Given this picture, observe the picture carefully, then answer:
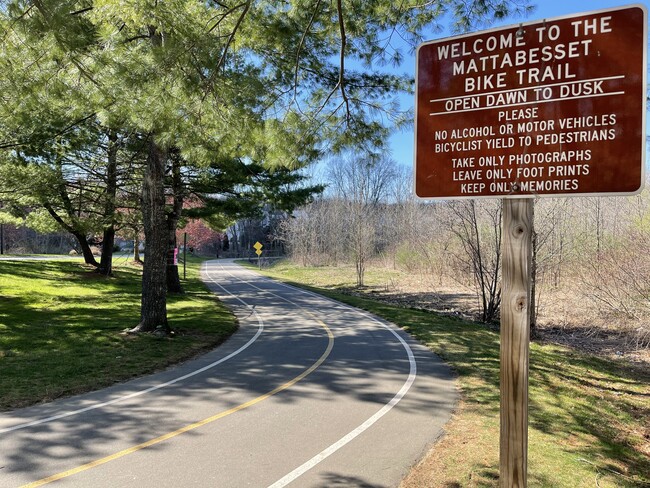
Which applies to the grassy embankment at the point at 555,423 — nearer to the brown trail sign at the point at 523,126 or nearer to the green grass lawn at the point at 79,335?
the brown trail sign at the point at 523,126

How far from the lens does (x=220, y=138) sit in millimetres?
6562

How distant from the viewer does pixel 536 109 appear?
2.70 m

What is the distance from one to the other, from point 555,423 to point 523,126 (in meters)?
6.06

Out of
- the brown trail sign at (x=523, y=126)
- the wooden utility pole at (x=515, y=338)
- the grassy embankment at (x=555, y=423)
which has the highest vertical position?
the brown trail sign at (x=523, y=126)

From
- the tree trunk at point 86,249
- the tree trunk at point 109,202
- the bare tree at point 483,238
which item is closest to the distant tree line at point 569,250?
the bare tree at point 483,238

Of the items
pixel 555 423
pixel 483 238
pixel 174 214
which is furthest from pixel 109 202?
pixel 555 423

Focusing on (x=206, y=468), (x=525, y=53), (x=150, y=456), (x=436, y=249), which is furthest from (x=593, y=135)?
(x=436, y=249)

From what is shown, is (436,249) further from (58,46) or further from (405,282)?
(58,46)

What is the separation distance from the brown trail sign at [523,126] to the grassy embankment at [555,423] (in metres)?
2.88

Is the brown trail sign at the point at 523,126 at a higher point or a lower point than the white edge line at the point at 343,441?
higher

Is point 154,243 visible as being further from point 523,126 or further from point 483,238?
point 483,238

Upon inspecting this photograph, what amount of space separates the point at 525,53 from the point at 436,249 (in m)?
27.4

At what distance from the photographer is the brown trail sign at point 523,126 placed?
8.17 feet

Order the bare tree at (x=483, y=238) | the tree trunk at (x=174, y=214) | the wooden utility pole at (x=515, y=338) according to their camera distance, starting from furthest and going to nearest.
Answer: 1. the tree trunk at (x=174, y=214)
2. the bare tree at (x=483, y=238)
3. the wooden utility pole at (x=515, y=338)
